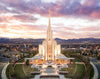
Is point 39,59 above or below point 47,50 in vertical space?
below

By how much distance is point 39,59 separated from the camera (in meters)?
29.4

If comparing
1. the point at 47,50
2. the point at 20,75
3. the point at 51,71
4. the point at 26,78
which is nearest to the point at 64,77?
the point at 51,71

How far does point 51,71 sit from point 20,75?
19.0ft

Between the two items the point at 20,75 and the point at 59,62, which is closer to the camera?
the point at 20,75

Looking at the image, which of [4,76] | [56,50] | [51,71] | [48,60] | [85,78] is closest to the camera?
[85,78]

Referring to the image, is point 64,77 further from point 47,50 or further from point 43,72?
point 47,50

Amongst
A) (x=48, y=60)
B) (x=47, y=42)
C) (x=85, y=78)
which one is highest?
(x=47, y=42)

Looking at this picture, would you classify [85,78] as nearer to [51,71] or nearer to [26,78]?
[51,71]

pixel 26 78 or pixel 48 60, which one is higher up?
pixel 48 60

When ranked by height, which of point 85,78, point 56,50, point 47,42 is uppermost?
point 47,42

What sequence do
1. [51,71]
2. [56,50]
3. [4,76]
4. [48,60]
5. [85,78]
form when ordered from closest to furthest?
1. [85,78]
2. [4,76]
3. [51,71]
4. [48,60]
5. [56,50]

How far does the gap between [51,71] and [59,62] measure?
736cm

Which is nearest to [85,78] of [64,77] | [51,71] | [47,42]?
[64,77]

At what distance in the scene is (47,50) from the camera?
29.5 meters
